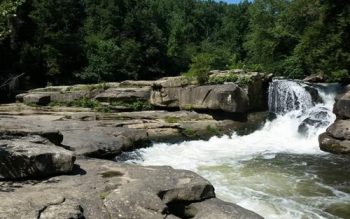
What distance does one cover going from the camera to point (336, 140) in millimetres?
18438

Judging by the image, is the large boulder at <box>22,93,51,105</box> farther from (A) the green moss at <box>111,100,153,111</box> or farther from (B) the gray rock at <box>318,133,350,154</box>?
(B) the gray rock at <box>318,133,350,154</box>

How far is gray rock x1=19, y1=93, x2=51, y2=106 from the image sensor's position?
88.9 feet

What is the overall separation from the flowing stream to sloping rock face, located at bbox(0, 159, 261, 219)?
7.16ft

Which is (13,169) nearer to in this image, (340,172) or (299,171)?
(299,171)

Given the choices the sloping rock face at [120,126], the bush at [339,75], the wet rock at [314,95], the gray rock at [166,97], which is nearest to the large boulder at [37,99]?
the sloping rock face at [120,126]

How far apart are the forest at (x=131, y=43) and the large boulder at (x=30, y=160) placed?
1604 centimetres

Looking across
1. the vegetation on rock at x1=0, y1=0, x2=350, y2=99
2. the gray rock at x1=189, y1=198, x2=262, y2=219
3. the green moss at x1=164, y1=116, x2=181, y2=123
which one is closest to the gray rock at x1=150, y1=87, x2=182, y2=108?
the vegetation on rock at x1=0, y1=0, x2=350, y2=99

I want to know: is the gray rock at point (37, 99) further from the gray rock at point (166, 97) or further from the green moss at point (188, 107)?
the green moss at point (188, 107)

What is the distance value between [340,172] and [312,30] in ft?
57.5

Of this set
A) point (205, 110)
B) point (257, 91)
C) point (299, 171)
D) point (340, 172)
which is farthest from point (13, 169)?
point (257, 91)

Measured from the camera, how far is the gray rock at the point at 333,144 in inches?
697

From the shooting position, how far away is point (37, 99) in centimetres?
2714

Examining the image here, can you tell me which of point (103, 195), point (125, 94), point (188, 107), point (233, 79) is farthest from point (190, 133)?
point (103, 195)

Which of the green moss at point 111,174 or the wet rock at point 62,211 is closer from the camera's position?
the wet rock at point 62,211
